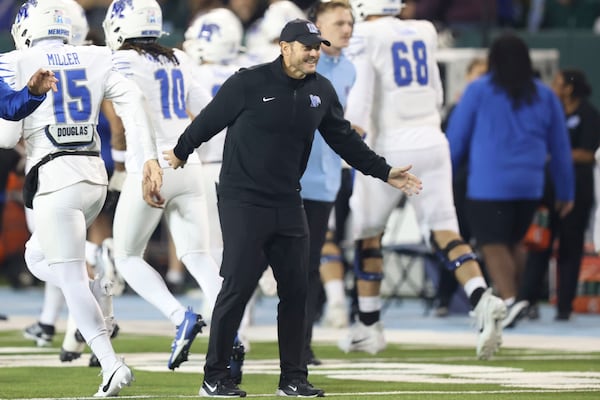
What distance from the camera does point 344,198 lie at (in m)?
15.0

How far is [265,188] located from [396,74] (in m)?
3.24

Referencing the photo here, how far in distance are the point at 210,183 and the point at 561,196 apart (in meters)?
3.73

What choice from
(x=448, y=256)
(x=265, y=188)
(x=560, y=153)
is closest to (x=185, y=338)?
(x=265, y=188)

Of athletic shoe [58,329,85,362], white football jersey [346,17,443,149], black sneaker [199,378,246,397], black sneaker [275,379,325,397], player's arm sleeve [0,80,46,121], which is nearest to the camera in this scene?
player's arm sleeve [0,80,46,121]

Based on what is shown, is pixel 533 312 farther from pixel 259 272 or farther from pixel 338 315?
pixel 259 272

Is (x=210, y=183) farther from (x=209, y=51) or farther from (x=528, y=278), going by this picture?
(x=528, y=278)

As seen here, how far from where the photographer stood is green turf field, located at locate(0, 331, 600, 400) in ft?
29.6

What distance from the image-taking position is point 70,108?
9.06 m

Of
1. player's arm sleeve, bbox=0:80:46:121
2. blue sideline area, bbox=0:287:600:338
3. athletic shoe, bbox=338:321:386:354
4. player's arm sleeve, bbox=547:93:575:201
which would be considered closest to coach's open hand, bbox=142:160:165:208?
player's arm sleeve, bbox=0:80:46:121

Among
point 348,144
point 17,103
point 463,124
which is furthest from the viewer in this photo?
point 463,124

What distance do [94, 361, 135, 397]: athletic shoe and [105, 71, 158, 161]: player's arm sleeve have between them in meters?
1.12

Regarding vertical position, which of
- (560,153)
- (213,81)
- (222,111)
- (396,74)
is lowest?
(560,153)

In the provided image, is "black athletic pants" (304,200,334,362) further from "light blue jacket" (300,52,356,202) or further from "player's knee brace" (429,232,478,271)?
"player's knee brace" (429,232,478,271)

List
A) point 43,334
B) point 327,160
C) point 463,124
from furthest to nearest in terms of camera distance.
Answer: point 463,124, point 43,334, point 327,160
